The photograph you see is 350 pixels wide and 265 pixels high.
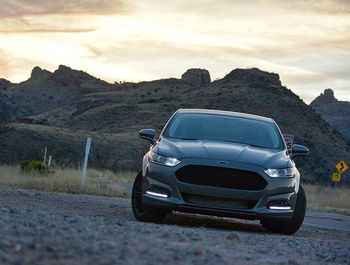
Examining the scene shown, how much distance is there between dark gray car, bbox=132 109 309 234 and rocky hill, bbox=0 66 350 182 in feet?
105

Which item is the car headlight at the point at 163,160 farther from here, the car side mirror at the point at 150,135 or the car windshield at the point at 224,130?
the car side mirror at the point at 150,135

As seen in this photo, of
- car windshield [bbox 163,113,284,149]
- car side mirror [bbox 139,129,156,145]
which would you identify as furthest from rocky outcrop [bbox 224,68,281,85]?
car side mirror [bbox 139,129,156,145]

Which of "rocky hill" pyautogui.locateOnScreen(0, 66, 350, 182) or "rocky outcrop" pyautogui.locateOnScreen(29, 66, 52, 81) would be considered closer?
"rocky hill" pyautogui.locateOnScreen(0, 66, 350, 182)

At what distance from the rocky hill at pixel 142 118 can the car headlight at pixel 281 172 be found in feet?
107

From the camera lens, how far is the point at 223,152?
1108cm

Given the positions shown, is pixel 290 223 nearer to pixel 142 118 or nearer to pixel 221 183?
pixel 221 183

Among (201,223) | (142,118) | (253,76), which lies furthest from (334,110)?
(201,223)

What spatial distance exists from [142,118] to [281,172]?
81359 millimetres

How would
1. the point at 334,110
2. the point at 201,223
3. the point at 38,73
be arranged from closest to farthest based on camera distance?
the point at 201,223, the point at 334,110, the point at 38,73

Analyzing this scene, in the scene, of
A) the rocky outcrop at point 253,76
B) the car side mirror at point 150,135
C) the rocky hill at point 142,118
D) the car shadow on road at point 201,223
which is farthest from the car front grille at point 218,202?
the rocky outcrop at point 253,76

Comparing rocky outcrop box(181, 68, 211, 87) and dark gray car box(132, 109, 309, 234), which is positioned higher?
rocky outcrop box(181, 68, 211, 87)

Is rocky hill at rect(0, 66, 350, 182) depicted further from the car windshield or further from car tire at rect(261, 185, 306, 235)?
car tire at rect(261, 185, 306, 235)

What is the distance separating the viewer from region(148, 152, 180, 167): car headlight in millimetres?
10977

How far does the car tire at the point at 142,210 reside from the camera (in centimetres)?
1129
